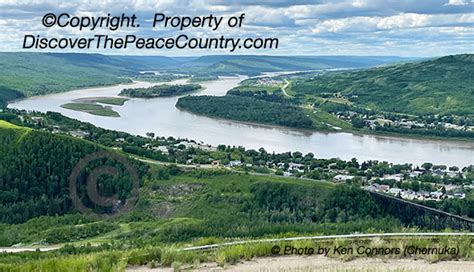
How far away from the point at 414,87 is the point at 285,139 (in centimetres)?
3210

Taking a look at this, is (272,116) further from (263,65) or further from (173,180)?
(263,65)

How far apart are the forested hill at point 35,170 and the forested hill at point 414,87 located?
40.1 meters

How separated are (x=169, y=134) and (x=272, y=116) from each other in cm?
1318

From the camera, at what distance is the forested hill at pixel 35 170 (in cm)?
2617

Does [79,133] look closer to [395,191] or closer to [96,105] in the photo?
[395,191]

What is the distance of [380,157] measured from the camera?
37031 mm

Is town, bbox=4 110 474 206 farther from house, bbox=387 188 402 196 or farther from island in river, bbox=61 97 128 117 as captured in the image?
island in river, bbox=61 97 128 117

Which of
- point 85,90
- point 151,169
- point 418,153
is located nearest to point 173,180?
point 151,169

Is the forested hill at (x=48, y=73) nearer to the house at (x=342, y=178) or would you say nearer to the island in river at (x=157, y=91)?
the island in river at (x=157, y=91)

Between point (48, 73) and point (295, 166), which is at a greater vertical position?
point (48, 73)

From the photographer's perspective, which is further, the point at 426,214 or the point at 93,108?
the point at 93,108
